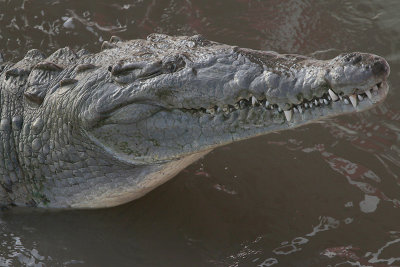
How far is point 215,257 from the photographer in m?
4.04

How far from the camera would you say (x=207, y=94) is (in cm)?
364

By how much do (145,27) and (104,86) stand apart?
254cm

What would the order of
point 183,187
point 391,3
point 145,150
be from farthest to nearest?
point 391,3 → point 183,187 → point 145,150

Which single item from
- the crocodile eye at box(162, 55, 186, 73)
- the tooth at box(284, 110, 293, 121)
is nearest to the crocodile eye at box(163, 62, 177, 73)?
the crocodile eye at box(162, 55, 186, 73)

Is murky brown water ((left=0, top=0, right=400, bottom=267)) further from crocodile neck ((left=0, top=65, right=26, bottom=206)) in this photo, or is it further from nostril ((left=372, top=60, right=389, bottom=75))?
nostril ((left=372, top=60, right=389, bottom=75))

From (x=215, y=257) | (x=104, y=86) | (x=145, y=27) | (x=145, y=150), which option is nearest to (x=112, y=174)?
(x=145, y=150)

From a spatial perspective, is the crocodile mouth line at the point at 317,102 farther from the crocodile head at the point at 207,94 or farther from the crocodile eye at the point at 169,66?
the crocodile eye at the point at 169,66

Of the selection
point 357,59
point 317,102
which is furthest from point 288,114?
point 357,59

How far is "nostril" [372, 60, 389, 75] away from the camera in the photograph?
127 inches

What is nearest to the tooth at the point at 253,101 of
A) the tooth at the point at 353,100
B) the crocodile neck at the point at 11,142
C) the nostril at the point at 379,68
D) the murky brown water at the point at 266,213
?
the tooth at the point at 353,100

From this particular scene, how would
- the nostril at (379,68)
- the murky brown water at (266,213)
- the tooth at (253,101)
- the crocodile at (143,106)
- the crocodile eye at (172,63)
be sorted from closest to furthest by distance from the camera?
the nostril at (379,68), the crocodile at (143,106), the tooth at (253,101), the crocodile eye at (172,63), the murky brown water at (266,213)

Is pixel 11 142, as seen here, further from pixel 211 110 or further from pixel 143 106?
pixel 211 110

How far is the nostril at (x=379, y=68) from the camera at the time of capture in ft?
10.6

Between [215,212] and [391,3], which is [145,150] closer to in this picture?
[215,212]
